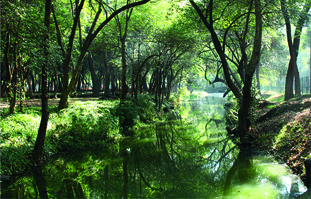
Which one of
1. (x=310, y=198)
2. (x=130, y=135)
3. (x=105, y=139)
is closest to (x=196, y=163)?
(x=310, y=198)

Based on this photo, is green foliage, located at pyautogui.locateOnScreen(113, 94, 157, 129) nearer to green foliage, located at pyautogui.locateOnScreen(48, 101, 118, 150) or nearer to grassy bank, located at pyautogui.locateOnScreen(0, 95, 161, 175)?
grassy bank, located at pyautogui.locateOnScreen(0, 95, 161, 175)

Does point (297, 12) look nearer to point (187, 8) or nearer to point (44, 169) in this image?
point (187, 8)

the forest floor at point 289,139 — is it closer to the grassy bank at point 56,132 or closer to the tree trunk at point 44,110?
the grassy bank at point 56,132

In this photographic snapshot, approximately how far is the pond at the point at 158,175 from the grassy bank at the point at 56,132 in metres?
0.38

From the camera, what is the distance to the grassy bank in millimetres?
5895

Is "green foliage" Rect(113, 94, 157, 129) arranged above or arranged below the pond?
above

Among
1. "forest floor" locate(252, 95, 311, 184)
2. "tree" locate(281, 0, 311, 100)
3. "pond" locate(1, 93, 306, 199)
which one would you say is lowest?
"pond" locate(1, 93, 306, 199)

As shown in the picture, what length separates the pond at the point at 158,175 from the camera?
508 cm

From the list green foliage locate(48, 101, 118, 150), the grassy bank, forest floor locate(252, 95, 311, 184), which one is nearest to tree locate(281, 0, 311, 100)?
forest floor locate(252, 95, 311, 184)

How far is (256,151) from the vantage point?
26.7 ft

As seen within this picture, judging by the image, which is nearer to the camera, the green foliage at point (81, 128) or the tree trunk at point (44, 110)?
the tree trunk at point (44, 110)

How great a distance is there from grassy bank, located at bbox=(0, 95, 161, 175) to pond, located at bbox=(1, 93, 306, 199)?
381 mm

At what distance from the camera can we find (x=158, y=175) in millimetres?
6258

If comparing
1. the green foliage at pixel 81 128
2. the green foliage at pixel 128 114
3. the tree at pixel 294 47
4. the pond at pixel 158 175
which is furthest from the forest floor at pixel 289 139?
the green foliage at pixel 128 114
